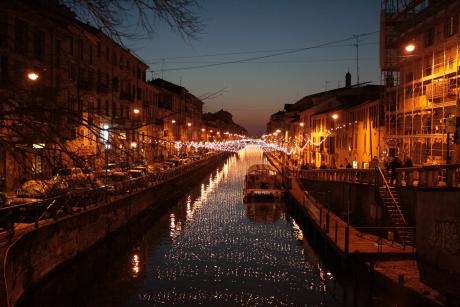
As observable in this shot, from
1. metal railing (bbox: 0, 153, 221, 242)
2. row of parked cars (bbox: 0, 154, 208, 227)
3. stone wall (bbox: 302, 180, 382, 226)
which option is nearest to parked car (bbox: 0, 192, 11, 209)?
row of parked cars (bbox: 0, 154, 208, 227)

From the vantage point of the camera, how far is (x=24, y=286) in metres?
15.3

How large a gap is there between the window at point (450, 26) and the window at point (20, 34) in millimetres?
23162

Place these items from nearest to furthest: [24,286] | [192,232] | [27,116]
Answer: [27,116] → [24,286] → [192,232]

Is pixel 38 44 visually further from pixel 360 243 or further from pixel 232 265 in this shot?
pixel 360 243

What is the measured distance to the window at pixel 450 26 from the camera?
2547cm

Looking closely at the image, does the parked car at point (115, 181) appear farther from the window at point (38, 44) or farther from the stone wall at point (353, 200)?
the window at point (38, 44)

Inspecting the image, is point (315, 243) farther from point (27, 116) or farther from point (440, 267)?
point (27, 116)

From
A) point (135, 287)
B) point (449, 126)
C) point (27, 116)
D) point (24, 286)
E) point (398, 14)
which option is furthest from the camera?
point (398, 14)

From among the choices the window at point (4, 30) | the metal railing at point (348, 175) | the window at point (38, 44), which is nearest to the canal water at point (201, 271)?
the metal railing at point (348, 175)

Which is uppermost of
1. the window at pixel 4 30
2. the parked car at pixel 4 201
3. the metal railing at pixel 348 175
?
the window at pixel 4 30

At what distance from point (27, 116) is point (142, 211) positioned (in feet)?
89.2

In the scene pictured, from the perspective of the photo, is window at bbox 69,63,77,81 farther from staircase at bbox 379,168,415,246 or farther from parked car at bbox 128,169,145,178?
parked car at bbox 128,169,145,178

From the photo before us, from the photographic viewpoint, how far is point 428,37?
29.0 m

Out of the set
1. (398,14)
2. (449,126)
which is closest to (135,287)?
(449,126)
